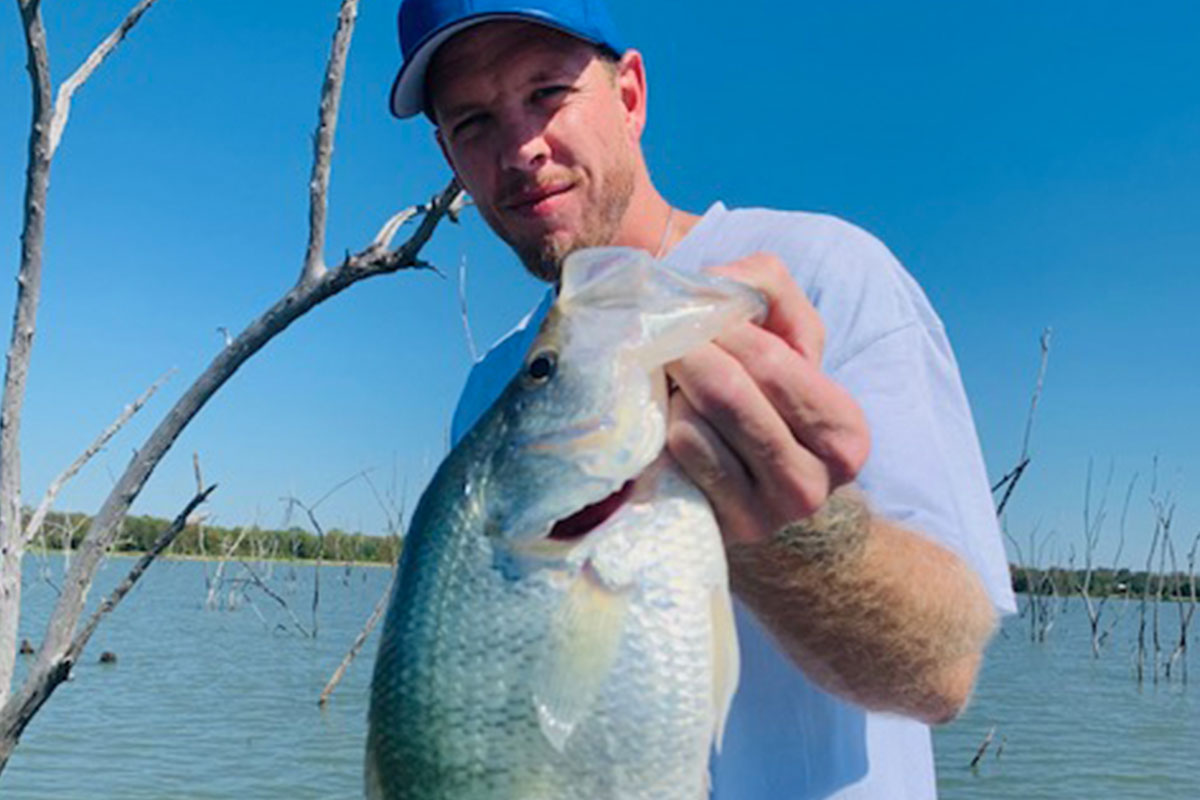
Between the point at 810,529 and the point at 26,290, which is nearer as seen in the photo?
the point at 810,529

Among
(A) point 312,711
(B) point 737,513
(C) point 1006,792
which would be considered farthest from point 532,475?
(A) point 312,711

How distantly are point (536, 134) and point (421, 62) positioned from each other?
0.96 feet

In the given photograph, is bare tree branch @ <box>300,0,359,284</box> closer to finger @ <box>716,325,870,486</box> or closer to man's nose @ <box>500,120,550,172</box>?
man's nose @ <box>500,120,550,172</box>

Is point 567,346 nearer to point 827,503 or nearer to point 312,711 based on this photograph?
point 827,503

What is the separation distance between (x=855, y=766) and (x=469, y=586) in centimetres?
87

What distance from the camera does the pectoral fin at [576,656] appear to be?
1446 mm

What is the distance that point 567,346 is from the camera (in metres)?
1.58

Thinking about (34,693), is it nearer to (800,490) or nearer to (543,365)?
(543,365)

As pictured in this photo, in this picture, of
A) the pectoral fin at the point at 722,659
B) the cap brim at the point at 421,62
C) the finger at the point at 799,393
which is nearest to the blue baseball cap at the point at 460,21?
the cap brim at the point at 421,62

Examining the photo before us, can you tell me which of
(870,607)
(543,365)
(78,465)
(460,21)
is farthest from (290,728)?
(543,365)

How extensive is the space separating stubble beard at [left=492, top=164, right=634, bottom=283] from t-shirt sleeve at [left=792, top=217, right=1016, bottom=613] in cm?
62

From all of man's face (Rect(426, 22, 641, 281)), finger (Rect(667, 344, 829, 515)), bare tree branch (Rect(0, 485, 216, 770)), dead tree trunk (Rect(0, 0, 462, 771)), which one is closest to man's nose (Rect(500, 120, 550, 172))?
man's face (Rect(426, 22, 641, 281))

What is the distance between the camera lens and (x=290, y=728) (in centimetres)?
2170

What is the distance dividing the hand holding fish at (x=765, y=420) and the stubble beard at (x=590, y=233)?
46.1 inches
